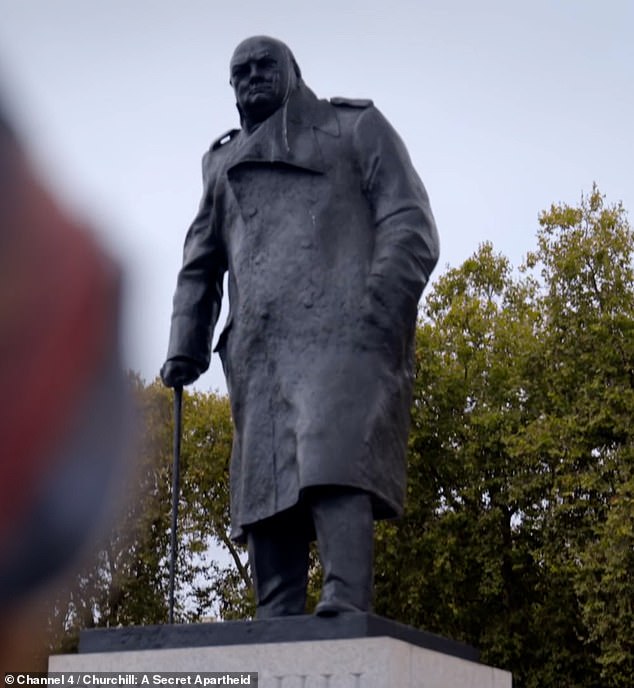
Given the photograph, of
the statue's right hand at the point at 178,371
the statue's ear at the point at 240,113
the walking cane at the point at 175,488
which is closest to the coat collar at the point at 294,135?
the statue's ear at the point at 240,113

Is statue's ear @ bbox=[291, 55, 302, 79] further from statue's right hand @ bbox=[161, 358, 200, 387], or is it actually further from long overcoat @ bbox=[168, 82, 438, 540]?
statue's right hand @ bbox=[161, 358, 200, 387]

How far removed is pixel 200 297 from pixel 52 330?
211 inches

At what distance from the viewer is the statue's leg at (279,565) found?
6148mm

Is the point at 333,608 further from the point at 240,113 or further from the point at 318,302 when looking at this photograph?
the point at 240,113

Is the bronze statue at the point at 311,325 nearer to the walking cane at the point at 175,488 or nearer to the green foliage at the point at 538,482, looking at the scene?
the walking cane at the point at 175,488

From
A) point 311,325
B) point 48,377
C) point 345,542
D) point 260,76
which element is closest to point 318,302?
point 311,325

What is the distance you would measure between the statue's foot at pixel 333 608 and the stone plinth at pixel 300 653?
0.04 metres

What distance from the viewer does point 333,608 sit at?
538cm

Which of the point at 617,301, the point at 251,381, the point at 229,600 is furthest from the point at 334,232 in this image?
the point at 229,600

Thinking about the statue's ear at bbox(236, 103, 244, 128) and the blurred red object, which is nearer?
the blurred red object

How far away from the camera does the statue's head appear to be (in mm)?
6629

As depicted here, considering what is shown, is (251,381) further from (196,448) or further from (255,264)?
(196,448)

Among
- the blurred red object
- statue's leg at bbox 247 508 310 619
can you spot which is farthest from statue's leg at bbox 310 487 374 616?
the blurred red object

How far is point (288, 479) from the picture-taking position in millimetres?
5980
